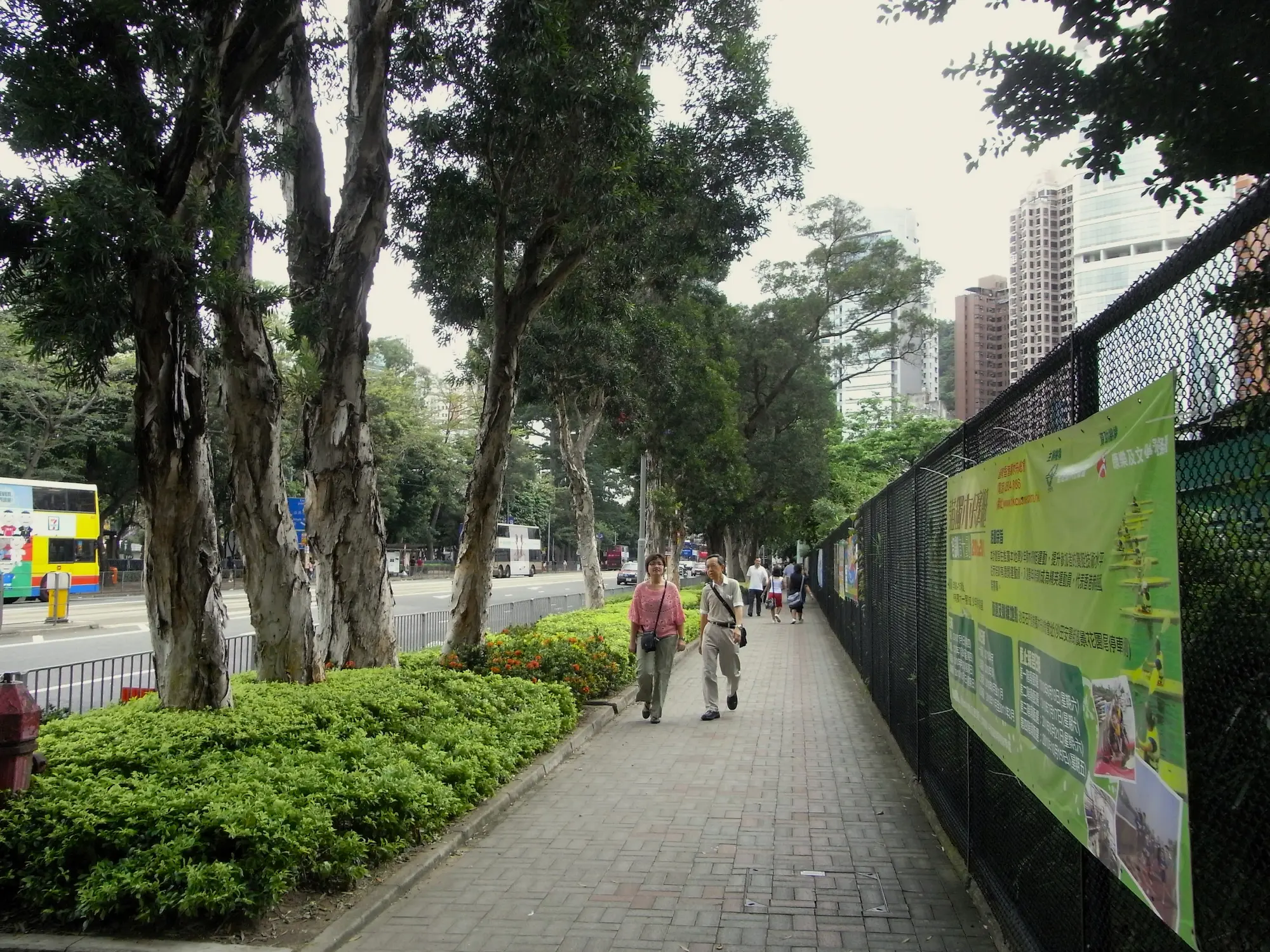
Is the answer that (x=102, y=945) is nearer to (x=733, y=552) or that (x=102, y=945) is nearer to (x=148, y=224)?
(x=148, y=224)

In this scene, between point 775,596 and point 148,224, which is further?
point 775,596

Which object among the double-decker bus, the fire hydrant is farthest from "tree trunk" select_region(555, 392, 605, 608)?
the fire hydrant

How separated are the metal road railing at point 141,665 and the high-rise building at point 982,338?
9.05 meters

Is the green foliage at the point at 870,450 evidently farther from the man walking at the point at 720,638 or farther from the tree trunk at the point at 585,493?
the man walking at the point at 720,638

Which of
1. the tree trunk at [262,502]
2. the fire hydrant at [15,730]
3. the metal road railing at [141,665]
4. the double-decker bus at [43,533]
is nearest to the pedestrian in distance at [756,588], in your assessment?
the metal road railing at [141,665]

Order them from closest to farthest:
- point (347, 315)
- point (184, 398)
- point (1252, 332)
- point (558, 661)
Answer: point (1252, 332) → point (184, 398) → point (347, 315) → point (558, 661)

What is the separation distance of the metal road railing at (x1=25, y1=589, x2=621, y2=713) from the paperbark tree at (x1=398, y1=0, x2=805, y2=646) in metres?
3.32

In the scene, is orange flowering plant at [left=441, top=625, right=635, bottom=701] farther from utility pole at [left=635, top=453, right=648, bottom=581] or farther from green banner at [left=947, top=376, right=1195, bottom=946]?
utility pole at [left=635, top=453, right=648, bottom=581]

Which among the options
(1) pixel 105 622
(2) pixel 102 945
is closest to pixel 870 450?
(1) pixel 105 622

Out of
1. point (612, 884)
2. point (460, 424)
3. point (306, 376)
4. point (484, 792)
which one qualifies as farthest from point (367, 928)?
point (460, 424)

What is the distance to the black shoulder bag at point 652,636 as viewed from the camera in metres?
10.0

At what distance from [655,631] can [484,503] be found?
2.66m

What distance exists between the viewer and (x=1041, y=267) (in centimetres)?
1931

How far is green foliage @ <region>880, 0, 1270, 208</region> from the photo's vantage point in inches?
223
